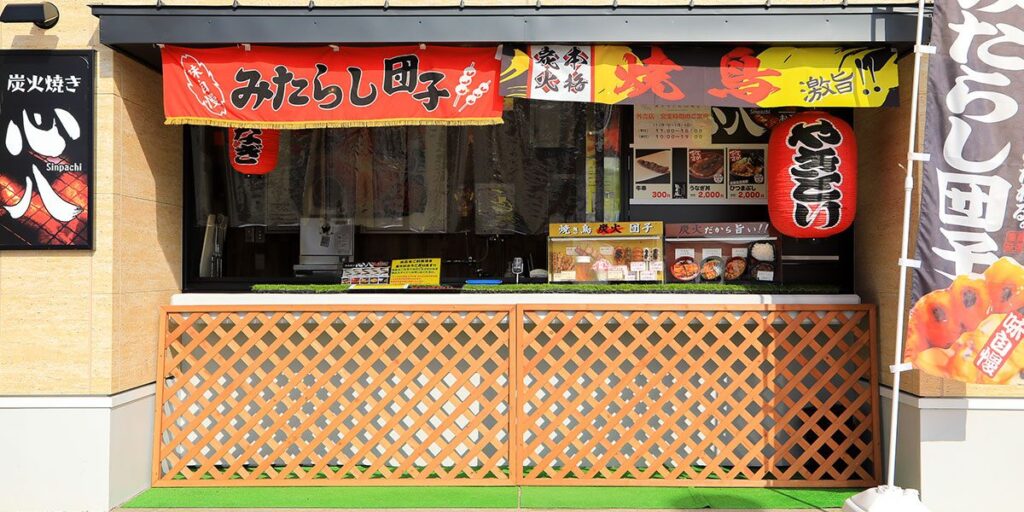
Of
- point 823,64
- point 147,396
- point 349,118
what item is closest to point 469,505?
point 147,396

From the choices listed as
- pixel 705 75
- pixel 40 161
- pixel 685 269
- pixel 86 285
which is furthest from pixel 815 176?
pixel 40 161

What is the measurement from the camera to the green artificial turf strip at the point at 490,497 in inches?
199

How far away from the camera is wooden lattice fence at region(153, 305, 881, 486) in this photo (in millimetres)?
5445

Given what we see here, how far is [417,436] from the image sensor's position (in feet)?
19.2

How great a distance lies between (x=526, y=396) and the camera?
550 cm

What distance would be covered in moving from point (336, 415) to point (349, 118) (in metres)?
2.50

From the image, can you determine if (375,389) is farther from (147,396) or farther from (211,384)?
(147,396)

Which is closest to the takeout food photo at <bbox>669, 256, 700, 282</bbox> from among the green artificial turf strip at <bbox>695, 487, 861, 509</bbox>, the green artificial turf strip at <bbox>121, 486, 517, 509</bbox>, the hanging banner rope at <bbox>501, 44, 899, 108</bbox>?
the hanging banner rope at <bbox>501, 44, 899, 108</bbox>

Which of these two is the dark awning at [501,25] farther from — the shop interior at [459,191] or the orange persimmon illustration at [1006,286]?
the orange persimmon illustration at [1006,286]

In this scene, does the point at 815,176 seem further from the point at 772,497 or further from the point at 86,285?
the point at 86,285

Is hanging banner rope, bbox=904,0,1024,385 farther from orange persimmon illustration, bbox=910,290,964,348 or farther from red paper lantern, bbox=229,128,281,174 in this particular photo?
red paper lantern, bbox=229,128,281,174

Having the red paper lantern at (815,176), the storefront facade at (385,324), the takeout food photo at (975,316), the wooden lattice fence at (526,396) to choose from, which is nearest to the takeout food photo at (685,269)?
the storefront facade at (385,324)

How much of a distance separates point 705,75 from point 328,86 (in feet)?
9.77

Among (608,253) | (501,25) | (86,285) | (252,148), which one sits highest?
(501,25)
